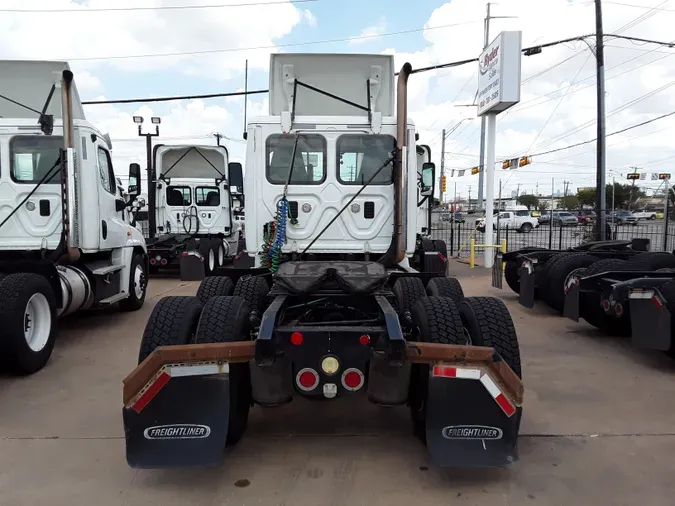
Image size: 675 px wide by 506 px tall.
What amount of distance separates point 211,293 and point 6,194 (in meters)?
3.51

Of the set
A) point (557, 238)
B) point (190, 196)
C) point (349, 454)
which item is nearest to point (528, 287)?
point (349, 454)

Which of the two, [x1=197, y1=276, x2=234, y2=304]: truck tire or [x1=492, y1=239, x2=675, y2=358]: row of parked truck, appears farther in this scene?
[x1=492, y1=239, x2=675, y2=358]: row of parked truck

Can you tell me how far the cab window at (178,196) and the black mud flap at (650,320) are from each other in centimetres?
1165

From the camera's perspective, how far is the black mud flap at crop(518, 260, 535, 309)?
8445 millimetres

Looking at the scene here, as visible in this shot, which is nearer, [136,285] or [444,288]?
[444,288]

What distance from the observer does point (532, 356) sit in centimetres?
641

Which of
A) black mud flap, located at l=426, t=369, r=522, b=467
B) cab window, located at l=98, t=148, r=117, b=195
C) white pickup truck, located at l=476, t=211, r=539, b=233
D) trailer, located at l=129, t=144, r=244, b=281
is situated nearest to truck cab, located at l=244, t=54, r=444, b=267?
black mud flap, located at l=426, t=369, r=522, b=467

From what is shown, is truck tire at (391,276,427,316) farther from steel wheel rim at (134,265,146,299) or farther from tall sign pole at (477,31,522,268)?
tall sign pole at (477,31,522,268)

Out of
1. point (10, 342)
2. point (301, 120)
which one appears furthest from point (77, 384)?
point (301, 120)

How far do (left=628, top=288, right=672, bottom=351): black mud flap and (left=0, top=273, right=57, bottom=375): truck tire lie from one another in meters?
6.27

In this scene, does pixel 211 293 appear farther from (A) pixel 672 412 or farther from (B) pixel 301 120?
(A) pixel 672 412

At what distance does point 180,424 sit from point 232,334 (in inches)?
25.7

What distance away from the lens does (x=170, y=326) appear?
12.1ft

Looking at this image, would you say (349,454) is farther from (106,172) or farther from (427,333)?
(106,172)
